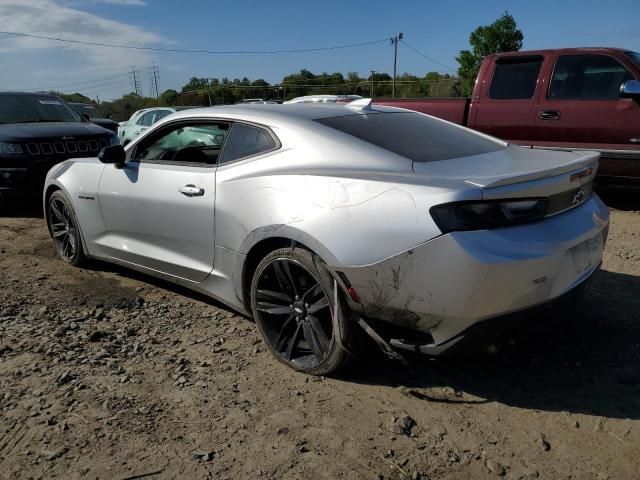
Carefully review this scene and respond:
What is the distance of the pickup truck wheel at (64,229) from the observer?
4.81m

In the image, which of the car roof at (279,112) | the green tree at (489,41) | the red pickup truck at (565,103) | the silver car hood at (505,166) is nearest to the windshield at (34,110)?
the car roof at (279,112)

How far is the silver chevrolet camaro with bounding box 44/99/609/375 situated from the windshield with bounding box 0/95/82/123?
4.93 meters

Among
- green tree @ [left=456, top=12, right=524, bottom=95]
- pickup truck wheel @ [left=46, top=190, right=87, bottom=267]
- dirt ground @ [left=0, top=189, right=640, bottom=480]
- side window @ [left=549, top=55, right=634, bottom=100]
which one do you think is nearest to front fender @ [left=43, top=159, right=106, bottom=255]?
pickup truck wheel @ [left=46, top=190, right=87, bottom=267]

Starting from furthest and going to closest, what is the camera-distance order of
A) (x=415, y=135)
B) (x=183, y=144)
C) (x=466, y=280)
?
(x=183, y=144), (x=415, y=135), (x=466, y=280)

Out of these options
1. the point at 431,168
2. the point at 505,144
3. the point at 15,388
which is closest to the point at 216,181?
the point at 431,168

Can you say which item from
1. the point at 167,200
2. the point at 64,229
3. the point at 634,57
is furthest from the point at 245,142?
the point at 634,57

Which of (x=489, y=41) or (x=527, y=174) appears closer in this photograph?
(x=527, y=174)

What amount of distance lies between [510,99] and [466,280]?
5635mm

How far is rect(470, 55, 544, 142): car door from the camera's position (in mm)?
7125

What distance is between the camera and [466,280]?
7.72 ft

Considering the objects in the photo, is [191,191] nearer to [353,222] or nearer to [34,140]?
[353,222]

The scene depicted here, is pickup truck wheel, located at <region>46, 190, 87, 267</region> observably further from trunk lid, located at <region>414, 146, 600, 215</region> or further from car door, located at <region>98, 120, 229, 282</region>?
trunk lid, located at <region>414, 146, 600, 215</region>

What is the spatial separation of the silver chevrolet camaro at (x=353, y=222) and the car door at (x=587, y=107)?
148 inches

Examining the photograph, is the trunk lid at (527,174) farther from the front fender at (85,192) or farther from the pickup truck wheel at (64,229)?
the pickup truck wheel at (64,229)
